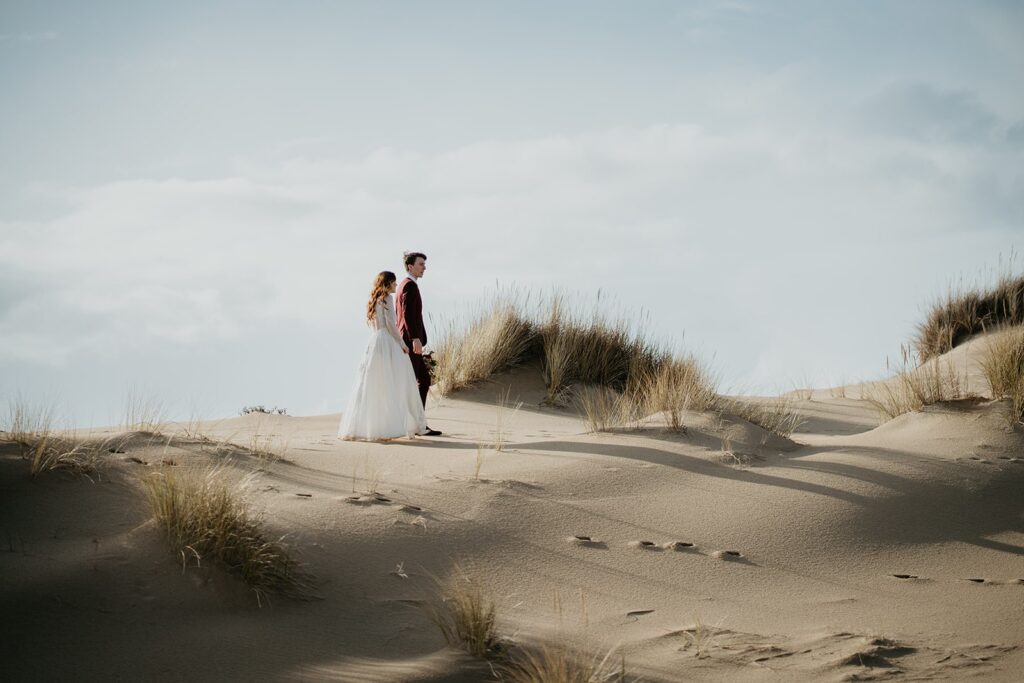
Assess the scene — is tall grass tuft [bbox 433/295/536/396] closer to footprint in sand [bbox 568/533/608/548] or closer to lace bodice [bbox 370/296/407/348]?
lace bodice [bbox 370/296/407/348]

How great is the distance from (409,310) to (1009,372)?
5.78 meters

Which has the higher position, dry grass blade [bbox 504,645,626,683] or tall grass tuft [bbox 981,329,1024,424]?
tall grass tuft [bbox 981,329,1024,424]

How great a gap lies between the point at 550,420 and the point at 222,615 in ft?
23.0

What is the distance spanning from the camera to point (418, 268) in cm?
979

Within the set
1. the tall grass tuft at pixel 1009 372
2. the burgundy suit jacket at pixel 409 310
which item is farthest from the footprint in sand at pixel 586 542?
the tall grass tuft at pixel 1009 372

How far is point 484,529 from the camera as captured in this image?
18.6 ft

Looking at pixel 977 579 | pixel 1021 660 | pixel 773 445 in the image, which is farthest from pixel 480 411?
pixel 1021 660

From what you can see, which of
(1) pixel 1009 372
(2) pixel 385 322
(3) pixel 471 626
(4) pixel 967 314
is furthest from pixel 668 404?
(4) pixel 967 314

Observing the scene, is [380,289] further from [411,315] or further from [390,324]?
[411,315]

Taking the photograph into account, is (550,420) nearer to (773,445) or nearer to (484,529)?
(773,445)

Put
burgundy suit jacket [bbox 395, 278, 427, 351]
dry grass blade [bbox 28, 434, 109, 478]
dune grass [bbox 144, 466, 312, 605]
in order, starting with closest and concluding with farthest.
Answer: dune grass [bbox 144, 466, 312, 605] < dry grass blade [bbox 28, 434, 109, 478] < burgundy suit jacket [bbox 395, 278, 427, 351]

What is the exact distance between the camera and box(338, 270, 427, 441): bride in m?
9.07

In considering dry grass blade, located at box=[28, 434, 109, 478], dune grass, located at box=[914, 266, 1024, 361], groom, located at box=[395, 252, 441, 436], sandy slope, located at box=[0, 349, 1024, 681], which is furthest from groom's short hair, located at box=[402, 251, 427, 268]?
dune grass, located at box=[914, 266, 1024, 361]

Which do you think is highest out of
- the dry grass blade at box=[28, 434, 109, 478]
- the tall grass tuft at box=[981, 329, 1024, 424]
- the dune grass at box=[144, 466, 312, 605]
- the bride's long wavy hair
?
the bride's long wavy hair
